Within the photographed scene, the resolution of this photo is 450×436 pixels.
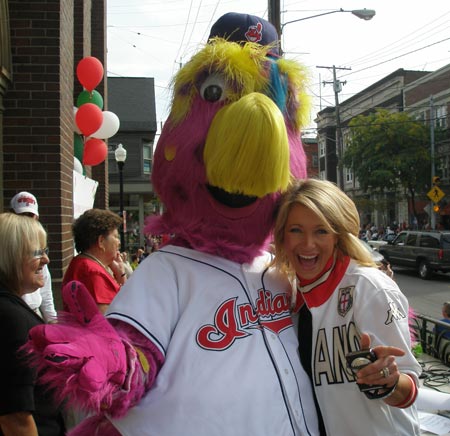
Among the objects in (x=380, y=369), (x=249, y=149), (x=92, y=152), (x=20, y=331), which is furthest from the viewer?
(x=92, y=152)

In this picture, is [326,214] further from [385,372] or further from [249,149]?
[385,372]

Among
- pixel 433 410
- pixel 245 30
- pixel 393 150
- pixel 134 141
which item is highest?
pixel 134 141

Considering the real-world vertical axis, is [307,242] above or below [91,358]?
above

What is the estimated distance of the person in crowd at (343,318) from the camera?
153 centimetres

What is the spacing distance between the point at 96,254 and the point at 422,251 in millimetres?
12819

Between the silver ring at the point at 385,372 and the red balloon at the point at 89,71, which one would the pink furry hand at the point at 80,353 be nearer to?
the silver ring at the point at 385,372

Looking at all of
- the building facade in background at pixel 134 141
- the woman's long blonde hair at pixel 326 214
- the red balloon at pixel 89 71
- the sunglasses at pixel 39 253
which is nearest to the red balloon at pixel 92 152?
the red balloon at pixel 89 71

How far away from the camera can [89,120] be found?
19.0 ft

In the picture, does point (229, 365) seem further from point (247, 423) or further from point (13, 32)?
point (13, 32)

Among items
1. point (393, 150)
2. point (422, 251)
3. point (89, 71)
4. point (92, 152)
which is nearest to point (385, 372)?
point (89, 71)

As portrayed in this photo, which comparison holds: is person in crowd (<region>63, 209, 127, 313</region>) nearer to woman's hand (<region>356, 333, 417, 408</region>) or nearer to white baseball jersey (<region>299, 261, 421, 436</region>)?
white baseball jersey (<region>299, 261, 421, 436</region>)

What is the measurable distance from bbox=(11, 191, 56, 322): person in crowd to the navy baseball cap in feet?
5.88

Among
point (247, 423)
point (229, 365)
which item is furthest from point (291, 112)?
point (247, 423)

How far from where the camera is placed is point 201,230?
175 cm
